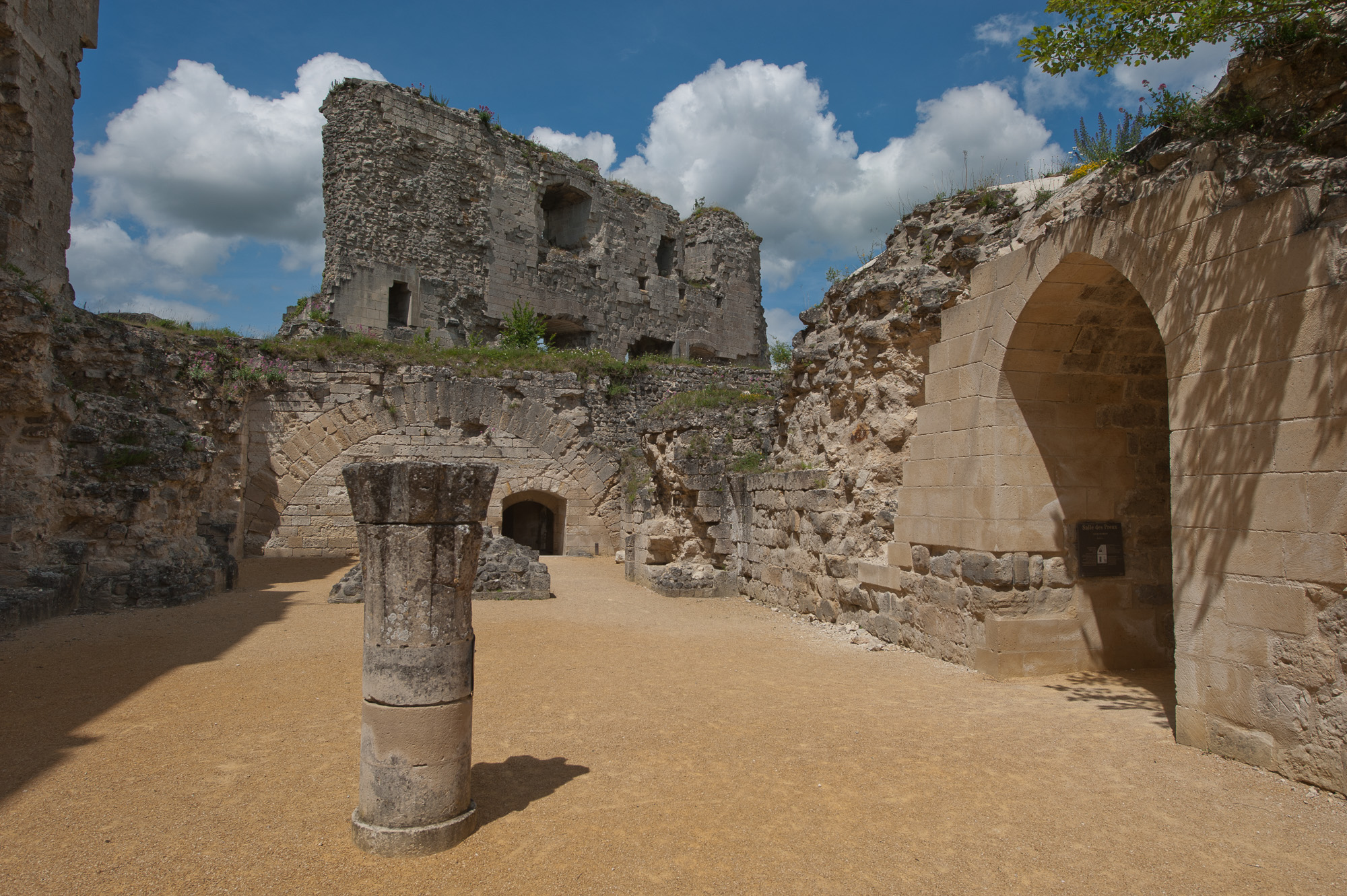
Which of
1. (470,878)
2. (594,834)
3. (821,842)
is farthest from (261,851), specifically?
(821,842)

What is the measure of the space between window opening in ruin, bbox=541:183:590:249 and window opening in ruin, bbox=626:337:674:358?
12.9 ft

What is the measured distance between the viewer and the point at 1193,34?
199 inches

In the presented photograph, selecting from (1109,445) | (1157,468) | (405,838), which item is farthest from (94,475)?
(1157,468)

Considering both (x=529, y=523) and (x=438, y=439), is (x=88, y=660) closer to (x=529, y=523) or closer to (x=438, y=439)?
(x=438, y=439)

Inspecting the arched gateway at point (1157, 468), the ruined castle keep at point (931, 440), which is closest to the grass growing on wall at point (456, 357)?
the ruined castle keep at point (931, 440)

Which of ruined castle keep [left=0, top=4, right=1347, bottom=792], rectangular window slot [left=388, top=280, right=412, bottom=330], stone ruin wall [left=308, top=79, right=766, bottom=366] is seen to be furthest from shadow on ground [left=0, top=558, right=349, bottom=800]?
rectangular window slot [left=388, top=280, right=412, bottom=330]

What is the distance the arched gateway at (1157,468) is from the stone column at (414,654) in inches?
166

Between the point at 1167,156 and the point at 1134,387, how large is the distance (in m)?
2.32

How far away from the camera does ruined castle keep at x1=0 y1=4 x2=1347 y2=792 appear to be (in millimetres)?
4367

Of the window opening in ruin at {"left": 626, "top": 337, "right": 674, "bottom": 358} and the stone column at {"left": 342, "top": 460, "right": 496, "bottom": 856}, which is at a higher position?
the window opening in ruin at {"left": 626, "top": 337, "right": 674, "bottom": 358}

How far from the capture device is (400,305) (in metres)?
22.7

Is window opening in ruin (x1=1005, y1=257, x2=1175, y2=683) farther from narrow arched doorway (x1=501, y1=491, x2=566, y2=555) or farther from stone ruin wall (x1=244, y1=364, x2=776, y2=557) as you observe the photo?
narrow arched doorway (x1=501, y1=491, x2=566, y2=555)

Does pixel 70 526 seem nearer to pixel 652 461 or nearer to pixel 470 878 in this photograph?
pixel 652 461

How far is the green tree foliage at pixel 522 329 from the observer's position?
2369 centimetres
